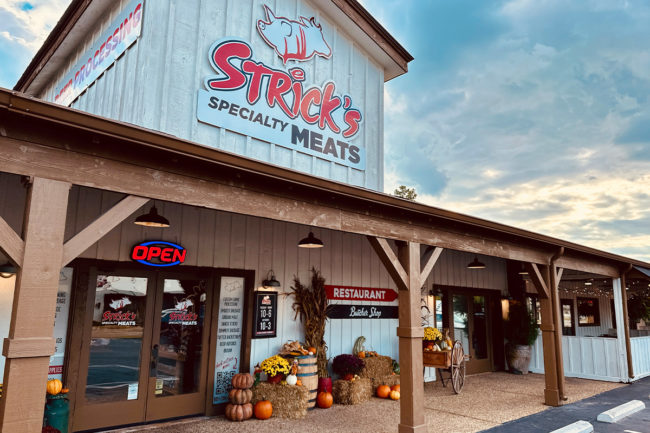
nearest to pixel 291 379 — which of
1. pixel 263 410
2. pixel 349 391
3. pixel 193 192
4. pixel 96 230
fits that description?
pixel 263 410

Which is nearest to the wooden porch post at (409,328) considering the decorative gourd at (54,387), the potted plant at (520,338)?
the decorative gourd at (54,387)

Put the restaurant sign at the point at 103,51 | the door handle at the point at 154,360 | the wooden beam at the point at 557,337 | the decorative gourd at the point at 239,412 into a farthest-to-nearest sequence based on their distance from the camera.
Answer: the wooden beam at the point at 557,337, the restaurant sign at the point at 103,51, the decorative gourd at the point at 239,412, the door handle at the point at 154,360

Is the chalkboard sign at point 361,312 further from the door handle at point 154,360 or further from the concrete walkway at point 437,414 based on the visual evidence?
the door handle at point 154,360

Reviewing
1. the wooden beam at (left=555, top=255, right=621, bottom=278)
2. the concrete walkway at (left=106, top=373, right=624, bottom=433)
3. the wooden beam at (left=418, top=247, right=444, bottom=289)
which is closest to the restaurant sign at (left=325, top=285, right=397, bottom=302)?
the concrete walkway at (left=106, top=373, right=624, bottom=433)

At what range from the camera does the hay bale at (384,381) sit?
8.16 meters

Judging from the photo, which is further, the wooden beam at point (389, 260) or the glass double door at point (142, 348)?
the glass double door at point (142, 348)

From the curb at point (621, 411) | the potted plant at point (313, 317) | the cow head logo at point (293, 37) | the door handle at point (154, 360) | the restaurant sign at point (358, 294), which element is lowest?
the curb at point (621, 411)

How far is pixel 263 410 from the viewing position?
250 inches

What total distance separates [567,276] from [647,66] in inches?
288

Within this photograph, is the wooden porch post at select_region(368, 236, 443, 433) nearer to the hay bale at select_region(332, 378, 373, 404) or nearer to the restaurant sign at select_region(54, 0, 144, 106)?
the hay bale at select_region(332, 378, 373, 404)

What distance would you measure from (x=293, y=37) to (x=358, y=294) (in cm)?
485

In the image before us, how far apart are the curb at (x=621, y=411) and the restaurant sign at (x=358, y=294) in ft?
13.1

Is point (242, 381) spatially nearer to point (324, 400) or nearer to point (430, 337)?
point (324, 400)

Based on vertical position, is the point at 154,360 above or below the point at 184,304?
below
